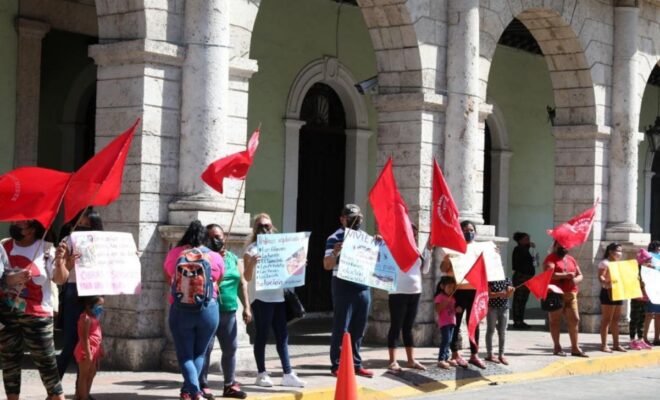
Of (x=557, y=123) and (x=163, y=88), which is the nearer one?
(x=163, y=88)

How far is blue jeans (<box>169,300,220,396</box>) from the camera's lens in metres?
9.26

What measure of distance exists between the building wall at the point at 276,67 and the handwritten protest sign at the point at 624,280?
4.74 metres

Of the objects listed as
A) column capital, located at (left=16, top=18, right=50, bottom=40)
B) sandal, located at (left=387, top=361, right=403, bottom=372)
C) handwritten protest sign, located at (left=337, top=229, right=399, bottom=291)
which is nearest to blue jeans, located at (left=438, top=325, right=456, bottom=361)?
sandal, located at (left=387, top=361, right=403, bottom=372)

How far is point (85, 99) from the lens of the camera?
56.6 ft

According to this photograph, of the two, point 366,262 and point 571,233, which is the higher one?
point 571,233

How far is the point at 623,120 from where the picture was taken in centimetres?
1789

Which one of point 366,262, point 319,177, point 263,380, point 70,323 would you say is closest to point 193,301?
point 70,323

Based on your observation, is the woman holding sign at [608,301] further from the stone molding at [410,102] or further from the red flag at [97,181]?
the red flag at [97,181]

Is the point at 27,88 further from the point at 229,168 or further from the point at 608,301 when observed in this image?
the point at 608,301

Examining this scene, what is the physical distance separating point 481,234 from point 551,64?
3822mm

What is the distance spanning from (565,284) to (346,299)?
156 inches

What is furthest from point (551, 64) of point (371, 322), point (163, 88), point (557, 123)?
point (163, 88)

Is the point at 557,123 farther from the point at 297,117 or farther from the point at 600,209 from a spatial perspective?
the point at 297,117

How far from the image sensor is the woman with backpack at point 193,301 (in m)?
9.22
